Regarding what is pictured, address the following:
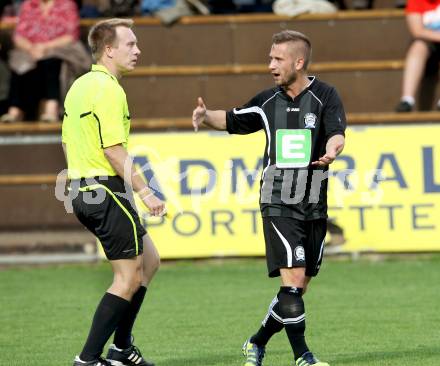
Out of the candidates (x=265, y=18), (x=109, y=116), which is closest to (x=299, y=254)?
(x=109, y=116)

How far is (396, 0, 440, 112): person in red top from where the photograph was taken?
12906mm

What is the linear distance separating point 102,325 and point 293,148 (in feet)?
4.97

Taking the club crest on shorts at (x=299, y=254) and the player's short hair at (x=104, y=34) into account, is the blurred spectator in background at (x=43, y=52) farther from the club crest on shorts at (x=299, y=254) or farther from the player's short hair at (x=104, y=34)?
the club crest on shorts at (x=299, y=254)

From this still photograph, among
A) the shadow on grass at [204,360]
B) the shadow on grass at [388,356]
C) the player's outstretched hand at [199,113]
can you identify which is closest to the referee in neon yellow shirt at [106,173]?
the player's outstretched hand at [199,113]

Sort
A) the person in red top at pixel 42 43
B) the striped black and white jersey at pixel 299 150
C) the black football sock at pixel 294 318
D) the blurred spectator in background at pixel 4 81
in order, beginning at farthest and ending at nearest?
1. the blurred spectator in background at pixel 4 81
2. the person in red top at pixel 42 43
3. the striped black and white jersey at pixel 299 150
4. the black football sock at pixel 294 318

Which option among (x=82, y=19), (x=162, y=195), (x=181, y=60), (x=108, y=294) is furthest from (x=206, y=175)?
(x=108, y=294)

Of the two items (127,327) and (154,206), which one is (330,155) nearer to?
(154,206)

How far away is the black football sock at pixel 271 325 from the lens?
6754mm

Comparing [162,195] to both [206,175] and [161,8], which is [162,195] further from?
[161,8]

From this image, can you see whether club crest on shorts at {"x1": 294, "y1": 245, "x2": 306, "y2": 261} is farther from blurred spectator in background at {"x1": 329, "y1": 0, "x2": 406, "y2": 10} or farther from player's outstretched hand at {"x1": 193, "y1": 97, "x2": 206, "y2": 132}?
blurred spectator in background at {"x1": 329, "y1": 0, "x2": 406, "y2": 10}

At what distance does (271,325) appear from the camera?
6828 millimetres

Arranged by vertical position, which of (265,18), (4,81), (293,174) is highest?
(265,18)

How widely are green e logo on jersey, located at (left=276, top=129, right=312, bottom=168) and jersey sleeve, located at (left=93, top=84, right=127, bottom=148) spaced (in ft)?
3.23

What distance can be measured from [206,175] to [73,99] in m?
5.70
